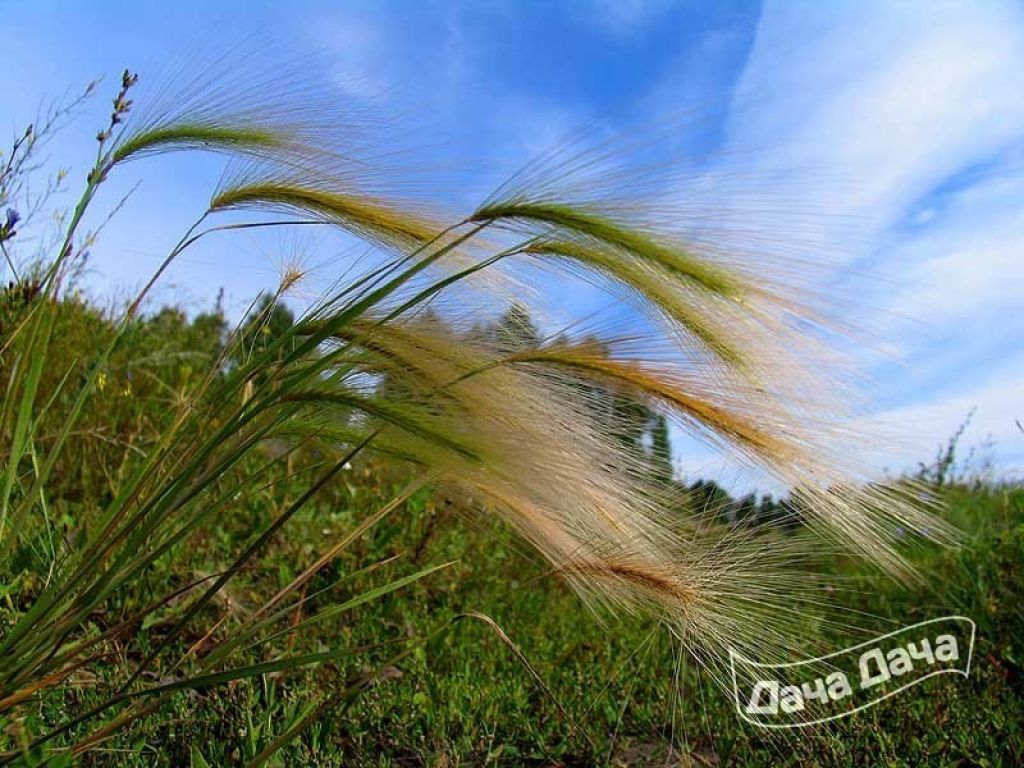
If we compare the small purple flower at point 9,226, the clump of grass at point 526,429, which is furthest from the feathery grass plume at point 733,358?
the small purple flower at point 9,226

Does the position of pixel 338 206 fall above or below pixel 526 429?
above

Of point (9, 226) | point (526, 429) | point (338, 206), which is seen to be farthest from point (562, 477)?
point (9, 226)

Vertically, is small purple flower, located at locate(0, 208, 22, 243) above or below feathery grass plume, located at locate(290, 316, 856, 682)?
above

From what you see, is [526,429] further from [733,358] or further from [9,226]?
[9,226]

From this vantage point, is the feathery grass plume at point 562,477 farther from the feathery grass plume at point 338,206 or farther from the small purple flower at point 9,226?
the small purple flower at point 9,226

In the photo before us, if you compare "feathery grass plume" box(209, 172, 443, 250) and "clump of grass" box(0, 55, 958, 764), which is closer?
"clump of grass" box(0, 55, 958, 764)

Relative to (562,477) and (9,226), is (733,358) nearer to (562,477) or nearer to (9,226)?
(562,477)

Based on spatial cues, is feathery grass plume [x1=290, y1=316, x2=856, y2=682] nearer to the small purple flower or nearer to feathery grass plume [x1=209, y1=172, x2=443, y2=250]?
feathery grass plume [x1=209, y1=172, x2=443, y2=250]

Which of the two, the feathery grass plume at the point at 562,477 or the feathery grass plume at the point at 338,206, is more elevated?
the feathery grass plume at the point at 338,206

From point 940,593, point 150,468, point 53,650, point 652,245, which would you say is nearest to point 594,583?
point 652,245

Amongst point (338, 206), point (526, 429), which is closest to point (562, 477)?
point (526, 429)

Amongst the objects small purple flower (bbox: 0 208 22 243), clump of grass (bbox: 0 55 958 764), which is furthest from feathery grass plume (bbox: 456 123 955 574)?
small purple flower (bbox: 0 208 22 243)

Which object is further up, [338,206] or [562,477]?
[338,206]

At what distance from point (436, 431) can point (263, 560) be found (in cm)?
154
